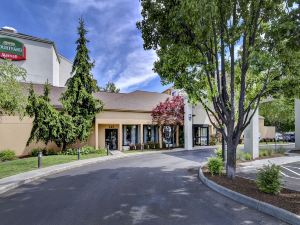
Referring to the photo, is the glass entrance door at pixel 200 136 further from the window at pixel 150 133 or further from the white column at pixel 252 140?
the white column at pixel 252 140

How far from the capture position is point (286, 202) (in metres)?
7.54

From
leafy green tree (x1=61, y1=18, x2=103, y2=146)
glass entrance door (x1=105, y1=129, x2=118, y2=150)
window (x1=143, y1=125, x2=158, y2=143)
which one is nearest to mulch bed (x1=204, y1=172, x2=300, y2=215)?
leafy green tree (x1=61, y1=18, x2=103, y2=146)

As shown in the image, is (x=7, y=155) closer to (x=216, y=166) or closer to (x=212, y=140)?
(x=216, y=166)

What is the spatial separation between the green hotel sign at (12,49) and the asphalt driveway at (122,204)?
25.5 metres

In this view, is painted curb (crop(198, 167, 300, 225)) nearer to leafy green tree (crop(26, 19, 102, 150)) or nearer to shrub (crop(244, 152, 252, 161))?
shrub (crop(244, 152, 252, 161))

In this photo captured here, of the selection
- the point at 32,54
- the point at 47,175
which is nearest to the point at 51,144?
the point at 47,175

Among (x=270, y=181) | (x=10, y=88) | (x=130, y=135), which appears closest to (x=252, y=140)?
(x=270, y=181)

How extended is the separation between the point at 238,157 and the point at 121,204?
1265 cm

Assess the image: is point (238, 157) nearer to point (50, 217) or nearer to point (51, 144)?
point (50, 217)

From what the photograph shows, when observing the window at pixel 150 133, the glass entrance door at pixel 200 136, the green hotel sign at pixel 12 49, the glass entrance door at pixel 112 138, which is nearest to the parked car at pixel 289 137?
the glass entrance door at pixel 200 136

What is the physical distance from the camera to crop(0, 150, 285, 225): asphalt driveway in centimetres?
680

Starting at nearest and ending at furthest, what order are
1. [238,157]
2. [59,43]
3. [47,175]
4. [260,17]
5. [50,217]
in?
[50,217] < [260,17] < [47,175] < [238,157] < [59,43]

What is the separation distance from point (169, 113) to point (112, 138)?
7003mm

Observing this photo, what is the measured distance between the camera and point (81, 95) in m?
25.5
